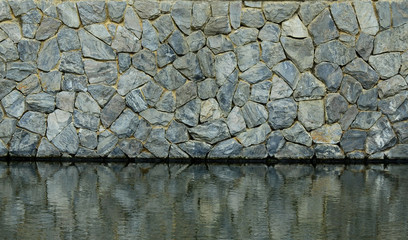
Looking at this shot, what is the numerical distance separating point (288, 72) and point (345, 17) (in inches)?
46.2

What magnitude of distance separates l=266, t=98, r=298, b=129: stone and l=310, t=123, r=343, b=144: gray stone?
405mm

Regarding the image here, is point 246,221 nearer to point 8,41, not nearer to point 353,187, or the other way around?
point 353,187

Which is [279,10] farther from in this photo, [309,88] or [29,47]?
[29,47]

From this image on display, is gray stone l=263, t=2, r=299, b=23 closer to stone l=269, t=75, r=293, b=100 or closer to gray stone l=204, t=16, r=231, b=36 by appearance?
gray stone l=204, t=16, r=231, b=36

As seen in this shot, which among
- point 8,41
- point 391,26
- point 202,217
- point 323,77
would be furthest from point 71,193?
point 391,26

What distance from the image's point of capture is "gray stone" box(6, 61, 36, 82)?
512 inches

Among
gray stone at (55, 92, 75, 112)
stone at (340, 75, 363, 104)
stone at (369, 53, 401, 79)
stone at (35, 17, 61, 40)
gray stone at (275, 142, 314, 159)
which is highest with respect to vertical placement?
stone at (35, 17, 61, 40)

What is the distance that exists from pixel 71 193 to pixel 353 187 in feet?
11.3

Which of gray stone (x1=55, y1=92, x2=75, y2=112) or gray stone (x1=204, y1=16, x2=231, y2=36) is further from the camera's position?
gray stone (x1=55, y1=92, x2=75, y2=112)

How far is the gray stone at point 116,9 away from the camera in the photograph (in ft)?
42.3

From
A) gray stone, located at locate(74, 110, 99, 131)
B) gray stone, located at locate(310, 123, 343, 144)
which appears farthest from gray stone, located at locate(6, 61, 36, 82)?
gray stone, located at locate(310, 123, 343, 144)

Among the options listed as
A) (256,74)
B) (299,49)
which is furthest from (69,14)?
(299,49)

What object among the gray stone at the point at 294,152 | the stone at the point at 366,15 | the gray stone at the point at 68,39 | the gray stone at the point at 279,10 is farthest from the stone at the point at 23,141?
the stone at the point at 366,15

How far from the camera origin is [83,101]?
13047mm
